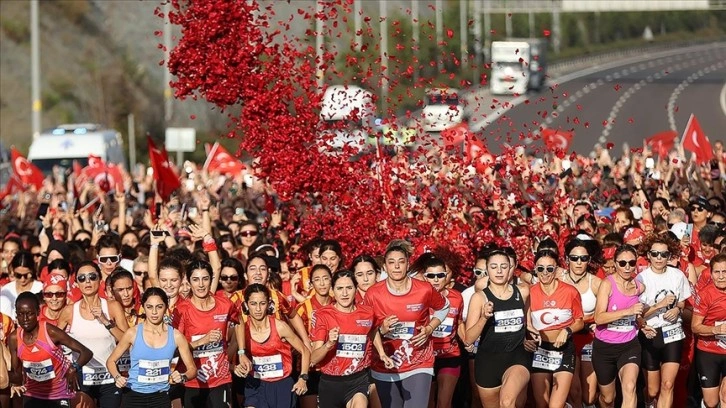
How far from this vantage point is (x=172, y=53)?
16859mm

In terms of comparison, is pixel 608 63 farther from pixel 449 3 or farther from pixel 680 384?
pixel 680 384

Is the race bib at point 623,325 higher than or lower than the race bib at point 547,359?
higher

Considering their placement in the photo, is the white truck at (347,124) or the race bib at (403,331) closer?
the race bib at (403,331)

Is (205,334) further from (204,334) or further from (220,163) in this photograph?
(220,163)

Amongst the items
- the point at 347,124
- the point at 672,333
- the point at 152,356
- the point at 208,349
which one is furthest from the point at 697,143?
the point at 152,356

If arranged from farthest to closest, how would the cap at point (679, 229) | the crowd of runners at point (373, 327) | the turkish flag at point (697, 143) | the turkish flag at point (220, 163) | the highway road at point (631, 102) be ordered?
1. the highway road at point (631, 102)
2. the turkish flag at point (220, 163)
3. the turkish flag at point (697, 143)
4. the cap at point (679, 229)
5. the crowd of runners at point (373, 327)

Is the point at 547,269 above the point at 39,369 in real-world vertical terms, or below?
above

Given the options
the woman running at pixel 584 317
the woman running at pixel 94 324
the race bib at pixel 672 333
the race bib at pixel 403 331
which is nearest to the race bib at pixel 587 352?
the woman running at pixel 584 317

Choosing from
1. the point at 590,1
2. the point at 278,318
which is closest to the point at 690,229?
the point at 278,318

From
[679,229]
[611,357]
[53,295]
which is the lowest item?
[611,357]

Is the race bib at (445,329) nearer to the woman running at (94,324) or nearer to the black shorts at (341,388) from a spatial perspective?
the black shorts at (341,388)

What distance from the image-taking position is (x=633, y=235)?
15.4m

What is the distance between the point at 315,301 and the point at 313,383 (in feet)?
2.17

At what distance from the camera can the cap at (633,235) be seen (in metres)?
15.3
